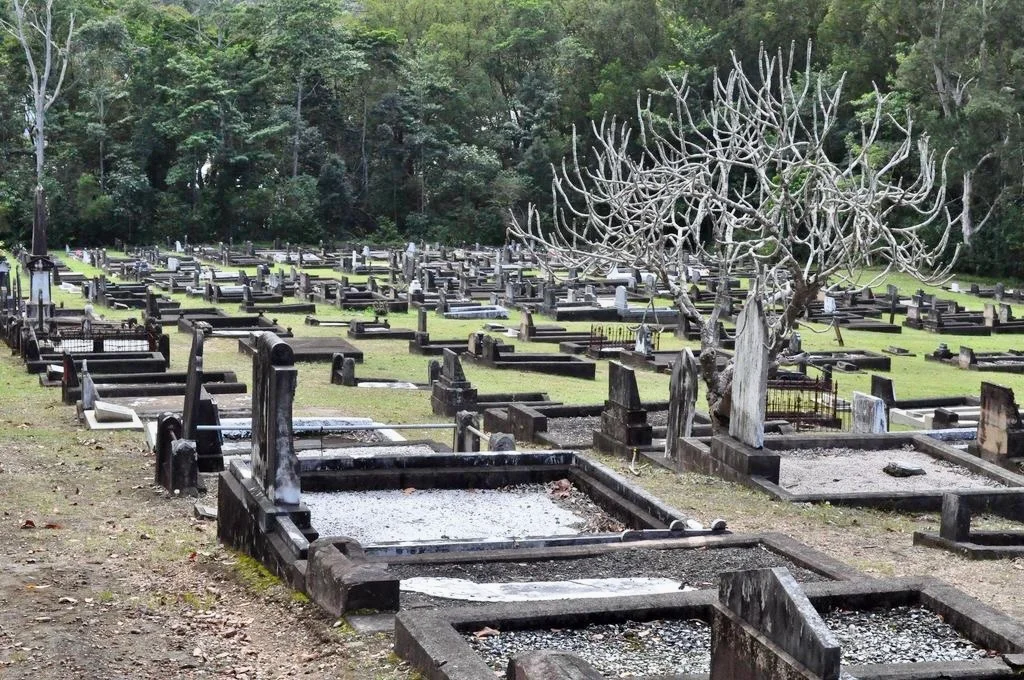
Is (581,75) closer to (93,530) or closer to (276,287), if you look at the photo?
(276,287)

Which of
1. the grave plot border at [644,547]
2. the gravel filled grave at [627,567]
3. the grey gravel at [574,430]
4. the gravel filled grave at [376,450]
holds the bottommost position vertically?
the grey gravel at [574,430]

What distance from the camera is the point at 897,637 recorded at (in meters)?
7.81

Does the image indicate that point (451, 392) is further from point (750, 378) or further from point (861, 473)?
point (861, 473)

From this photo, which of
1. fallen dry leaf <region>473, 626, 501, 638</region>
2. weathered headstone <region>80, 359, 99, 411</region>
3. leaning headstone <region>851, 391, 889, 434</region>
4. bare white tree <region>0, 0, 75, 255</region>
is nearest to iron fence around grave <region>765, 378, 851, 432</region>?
leaning headstone <region>851, 391, 889, 434</region>

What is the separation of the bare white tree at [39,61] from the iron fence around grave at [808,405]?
17669 mm

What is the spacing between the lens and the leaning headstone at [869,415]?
57.6 ft

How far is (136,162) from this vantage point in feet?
223

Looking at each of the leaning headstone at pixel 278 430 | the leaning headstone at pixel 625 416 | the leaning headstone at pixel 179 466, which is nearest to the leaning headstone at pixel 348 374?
the leaning headstone at pixel 625 416

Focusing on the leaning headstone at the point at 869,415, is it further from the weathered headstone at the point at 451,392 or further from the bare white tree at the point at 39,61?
the bare white tree at the point at 39,61

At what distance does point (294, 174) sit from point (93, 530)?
200 ft

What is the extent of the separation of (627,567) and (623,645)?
1.78 meters

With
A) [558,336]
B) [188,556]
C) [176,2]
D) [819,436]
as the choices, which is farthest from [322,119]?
[188,556]

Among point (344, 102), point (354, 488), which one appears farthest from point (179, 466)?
point (344, 102)

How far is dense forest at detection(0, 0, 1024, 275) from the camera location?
6556cm
